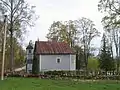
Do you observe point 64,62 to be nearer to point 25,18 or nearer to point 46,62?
point 46,62

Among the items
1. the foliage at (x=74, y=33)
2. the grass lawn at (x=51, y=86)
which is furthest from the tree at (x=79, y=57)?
the grass lawn at (x=51, y=86)

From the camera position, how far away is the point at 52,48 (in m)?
54.8

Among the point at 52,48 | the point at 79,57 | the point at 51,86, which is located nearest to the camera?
the point at 51,86

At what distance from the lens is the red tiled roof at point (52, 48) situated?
5384 centimetres

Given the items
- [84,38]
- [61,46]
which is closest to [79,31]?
[84,38]

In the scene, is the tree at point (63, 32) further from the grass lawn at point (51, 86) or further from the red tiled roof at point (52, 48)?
the grass lawn at point (51, 86)

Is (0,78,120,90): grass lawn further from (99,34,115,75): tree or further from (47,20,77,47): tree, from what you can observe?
(47,20,77,47): tree

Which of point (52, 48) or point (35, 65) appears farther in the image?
point (35, 65)

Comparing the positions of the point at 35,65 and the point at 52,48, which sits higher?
the point at 52,48

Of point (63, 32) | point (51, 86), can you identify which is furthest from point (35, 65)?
point (51, 86)

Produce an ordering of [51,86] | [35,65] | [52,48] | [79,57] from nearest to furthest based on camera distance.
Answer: [51,86], [52,48], [35,65], [79,57]

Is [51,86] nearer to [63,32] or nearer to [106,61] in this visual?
[106,61]

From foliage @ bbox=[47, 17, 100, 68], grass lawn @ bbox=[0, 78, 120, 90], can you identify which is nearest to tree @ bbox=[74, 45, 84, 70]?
foliage @ bbox=[47, 17, 100, 68]

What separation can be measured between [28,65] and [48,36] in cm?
874
